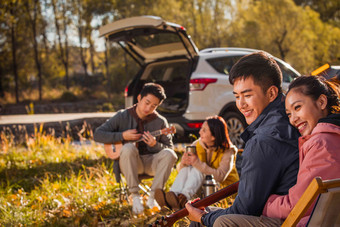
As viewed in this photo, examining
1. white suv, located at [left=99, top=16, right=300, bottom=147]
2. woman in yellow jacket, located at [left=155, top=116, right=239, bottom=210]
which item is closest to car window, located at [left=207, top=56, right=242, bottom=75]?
white suv, located at [left=99, top=16, right=300, bottom=147]

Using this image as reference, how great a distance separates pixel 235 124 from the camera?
6.97m

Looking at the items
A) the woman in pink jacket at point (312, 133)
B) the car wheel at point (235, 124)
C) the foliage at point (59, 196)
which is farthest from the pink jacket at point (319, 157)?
the car wheel at point (235, 124)

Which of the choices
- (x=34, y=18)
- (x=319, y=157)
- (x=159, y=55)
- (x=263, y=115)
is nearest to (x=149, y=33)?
(x=159, y=55)

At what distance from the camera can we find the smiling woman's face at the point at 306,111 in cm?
189

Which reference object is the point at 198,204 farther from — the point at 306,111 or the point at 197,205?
the point at 306,111

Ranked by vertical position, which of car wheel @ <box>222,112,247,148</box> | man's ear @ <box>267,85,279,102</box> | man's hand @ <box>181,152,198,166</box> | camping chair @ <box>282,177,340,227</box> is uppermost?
man's ear @ <box>267,85,279,102</box>

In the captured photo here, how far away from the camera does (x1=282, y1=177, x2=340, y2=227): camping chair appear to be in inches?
52.8

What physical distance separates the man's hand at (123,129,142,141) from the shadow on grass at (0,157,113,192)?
137 centimetres

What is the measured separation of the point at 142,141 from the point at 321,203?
9.86 feet

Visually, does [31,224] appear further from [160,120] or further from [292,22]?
[292,22]

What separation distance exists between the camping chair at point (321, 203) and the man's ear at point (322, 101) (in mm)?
571

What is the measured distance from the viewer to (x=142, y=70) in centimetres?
744

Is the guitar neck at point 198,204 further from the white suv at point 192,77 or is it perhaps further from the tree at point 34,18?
the tree at point 34,18

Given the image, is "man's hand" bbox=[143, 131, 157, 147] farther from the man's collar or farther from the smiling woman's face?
the smiling woman's face
